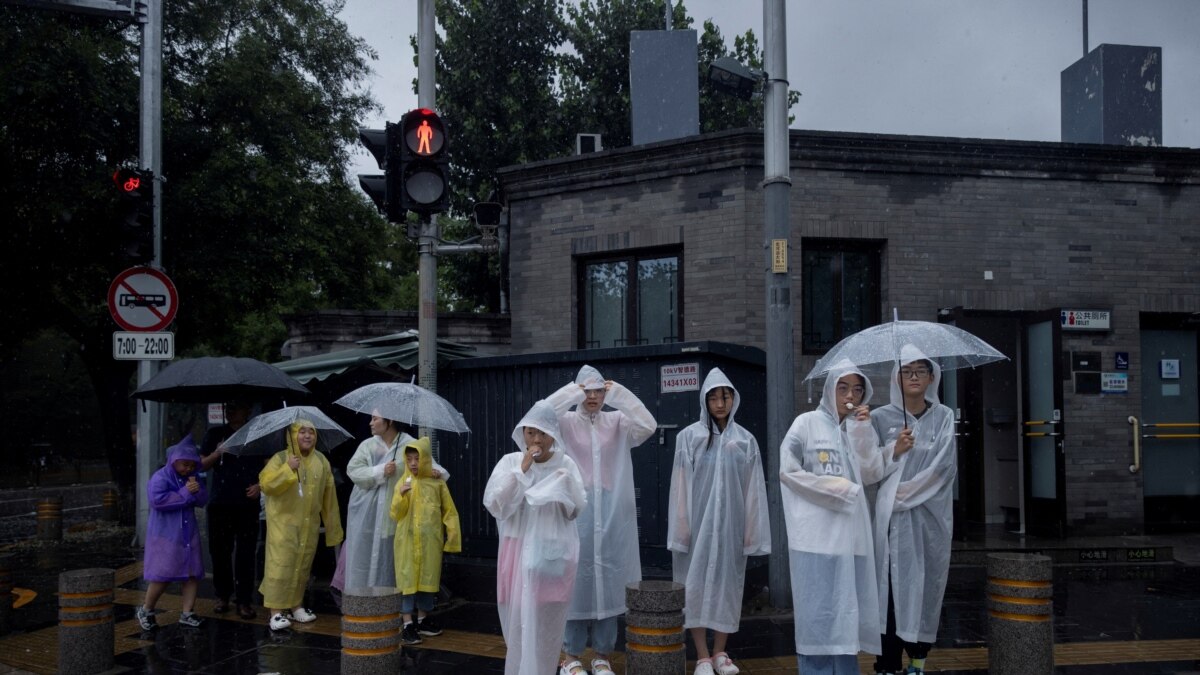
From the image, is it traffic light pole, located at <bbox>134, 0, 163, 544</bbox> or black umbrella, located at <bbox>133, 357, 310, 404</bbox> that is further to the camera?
traffic light pole, located at <bbox>134, 0, 163, 544</bbox>

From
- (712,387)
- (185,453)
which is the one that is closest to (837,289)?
(712,387)

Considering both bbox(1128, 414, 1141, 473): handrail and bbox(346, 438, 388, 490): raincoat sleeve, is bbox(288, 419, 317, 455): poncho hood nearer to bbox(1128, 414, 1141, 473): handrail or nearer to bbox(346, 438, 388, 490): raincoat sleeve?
bbox(346, 438, 388, 490): raincoat sleeve

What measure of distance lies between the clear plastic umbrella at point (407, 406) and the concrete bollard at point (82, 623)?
86.7 inches

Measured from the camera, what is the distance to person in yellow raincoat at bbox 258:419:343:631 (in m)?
8.25

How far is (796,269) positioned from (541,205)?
3676 mm

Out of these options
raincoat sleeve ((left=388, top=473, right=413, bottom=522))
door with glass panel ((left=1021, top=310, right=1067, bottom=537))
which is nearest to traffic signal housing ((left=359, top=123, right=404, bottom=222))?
raincoat sleeve ((left=388, top=473, right=413, bottom=522))

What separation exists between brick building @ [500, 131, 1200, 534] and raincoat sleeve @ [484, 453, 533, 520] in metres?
6.43

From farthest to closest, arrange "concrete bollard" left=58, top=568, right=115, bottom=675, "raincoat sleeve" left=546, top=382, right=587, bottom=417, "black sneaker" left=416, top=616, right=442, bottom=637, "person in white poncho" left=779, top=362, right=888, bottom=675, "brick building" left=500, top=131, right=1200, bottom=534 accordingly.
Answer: "brick building" left=500, top=131, right=1200, bottom=534, "black sneaker" left=416, top=616, right=442, bottom=637, "concrete bollard" left=58, top=568, right=115, bottom=675, "raincoat sleeve" left=546, top=382, right=587, bottom=417, "person in white poncho" left=779, top=362, right=888, bottom=675

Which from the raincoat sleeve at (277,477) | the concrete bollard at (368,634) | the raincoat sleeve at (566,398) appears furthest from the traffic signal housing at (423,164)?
the concrete bollard at (368,634)

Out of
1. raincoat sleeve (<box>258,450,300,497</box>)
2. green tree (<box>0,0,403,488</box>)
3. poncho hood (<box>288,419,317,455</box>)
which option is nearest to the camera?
raincoat sleeve (<box>258,450,300,497</box>)

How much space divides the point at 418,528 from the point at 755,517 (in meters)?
2.69

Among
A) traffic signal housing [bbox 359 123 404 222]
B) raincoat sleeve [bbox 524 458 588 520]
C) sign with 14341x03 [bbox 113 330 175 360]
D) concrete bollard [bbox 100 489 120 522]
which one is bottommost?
concrete bollard [bbox 100 489 120 522]

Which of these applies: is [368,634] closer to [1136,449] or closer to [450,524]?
[450,524]

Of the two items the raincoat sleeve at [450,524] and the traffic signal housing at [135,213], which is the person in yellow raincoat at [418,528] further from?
the traffic signal housing at [135,213]
